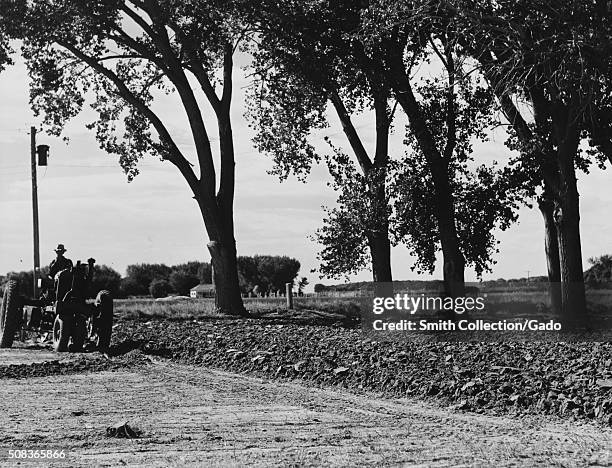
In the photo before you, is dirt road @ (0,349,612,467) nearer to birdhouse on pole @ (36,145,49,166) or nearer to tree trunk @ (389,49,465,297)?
tree trunk @ (389,49,465,297)

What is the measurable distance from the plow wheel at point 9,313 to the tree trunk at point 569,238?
11.8 meters

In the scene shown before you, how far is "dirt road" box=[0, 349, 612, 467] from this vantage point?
8.33 metres

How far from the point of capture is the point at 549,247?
2606 centimetres

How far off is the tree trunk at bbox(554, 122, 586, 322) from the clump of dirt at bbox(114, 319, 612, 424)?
5.22 m

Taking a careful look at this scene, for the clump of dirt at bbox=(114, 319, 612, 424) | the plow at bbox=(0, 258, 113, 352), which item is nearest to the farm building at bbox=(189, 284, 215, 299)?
the plow at bbox=(0, 258, 113, 352)

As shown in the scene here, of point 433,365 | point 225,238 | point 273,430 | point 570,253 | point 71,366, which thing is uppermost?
point 225,238

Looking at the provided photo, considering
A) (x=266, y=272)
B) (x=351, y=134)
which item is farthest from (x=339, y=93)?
(x=266, y=272)

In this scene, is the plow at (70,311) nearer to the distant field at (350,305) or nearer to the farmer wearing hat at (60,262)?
the farmer wearing hat at (60,262)

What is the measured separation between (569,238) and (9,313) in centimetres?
1214

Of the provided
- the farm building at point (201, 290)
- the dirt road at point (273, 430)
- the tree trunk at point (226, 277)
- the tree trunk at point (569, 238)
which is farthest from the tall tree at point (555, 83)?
the farm building at point (201, 290)

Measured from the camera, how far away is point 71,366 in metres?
16.6

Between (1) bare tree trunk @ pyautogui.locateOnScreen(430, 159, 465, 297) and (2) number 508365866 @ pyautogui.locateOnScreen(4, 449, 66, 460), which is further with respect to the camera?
(1) bare tree trunk @ pyautogui.locateOnScreen(430, 159, 465, 297)

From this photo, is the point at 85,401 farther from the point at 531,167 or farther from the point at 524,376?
the point at 531,167

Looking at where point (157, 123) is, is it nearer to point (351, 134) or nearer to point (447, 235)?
point (351, 134)
